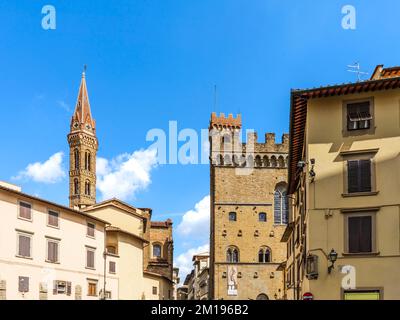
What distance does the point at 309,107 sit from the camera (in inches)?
1007

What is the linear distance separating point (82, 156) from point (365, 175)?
115248mm

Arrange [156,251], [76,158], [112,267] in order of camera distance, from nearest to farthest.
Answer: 1. [112,267]
2. [156,251]
3. [76,158]

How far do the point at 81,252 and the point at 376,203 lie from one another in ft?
91.9

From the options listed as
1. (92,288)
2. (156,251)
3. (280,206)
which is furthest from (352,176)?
(156,251)

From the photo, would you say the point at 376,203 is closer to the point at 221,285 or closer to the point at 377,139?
the point at 377,139

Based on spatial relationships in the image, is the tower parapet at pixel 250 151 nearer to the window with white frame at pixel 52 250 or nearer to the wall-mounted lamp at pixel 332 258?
the window with white frame at pixel 52 250

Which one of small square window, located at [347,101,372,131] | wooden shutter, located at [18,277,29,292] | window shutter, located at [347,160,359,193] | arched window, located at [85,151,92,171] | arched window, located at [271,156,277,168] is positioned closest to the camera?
window shutter, located at [347,160,359,193]

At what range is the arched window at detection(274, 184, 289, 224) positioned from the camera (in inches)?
2697

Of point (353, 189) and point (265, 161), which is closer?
point (353, 189)

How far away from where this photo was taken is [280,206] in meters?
69.0

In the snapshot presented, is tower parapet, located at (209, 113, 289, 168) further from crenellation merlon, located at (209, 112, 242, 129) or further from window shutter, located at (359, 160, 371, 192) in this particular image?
window shutter, located at (359, 160, 371, 192)

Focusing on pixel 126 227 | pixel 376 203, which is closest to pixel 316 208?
pixel 376 203

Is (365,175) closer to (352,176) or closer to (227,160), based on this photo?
(352,176)

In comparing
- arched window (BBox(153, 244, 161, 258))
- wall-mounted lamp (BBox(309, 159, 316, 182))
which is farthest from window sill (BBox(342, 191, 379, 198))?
arched window (BBox(153, 244, 161, 258))
